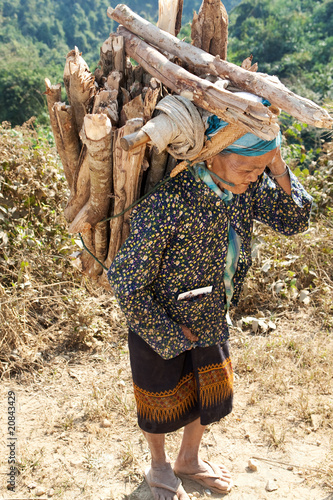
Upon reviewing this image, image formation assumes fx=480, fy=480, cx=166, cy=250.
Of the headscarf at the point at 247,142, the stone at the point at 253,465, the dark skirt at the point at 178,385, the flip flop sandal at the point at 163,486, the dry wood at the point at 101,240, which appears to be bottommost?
the stone at the point at 253,465

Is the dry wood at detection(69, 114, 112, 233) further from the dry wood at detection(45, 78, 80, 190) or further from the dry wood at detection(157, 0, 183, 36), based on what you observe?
the dry wood at detection(157, 0, 183, 36)

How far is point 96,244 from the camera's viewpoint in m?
2.02

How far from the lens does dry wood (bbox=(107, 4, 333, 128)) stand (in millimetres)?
1392

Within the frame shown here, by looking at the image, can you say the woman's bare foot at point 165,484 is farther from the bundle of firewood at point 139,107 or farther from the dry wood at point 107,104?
the dry wood at point 107,104

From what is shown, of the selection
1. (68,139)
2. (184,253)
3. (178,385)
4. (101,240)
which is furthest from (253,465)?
(68,139)

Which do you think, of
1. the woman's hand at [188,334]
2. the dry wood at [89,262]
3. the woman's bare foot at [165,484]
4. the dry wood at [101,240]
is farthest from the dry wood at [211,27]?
the woman's bare foot at [165,484]

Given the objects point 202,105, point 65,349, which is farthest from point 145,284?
point 65,349

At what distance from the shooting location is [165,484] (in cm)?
228

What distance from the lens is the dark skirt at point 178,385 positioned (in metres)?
2.06

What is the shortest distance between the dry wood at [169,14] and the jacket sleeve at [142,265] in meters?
0.76

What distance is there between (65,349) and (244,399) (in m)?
1.28

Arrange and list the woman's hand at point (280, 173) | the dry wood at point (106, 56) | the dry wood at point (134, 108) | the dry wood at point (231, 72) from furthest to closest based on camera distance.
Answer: the woman's hand at point (280, 173)
the dry wood at point (106, 56)
the dry wood at point (134, 108)
the dry wood at point (231, 72)

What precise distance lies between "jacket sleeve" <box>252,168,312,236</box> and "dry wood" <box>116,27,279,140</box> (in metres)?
0.64

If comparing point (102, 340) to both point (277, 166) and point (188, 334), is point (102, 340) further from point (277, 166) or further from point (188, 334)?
point (277, 166)
